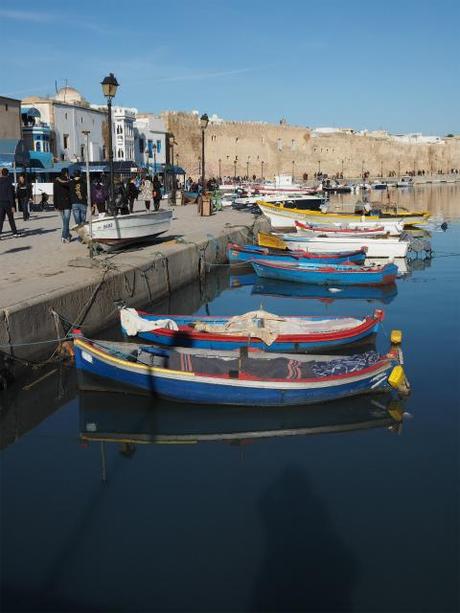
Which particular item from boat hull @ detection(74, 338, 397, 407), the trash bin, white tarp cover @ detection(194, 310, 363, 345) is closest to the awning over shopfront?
the trash bin

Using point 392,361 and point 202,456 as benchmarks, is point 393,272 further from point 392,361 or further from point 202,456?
point 202,456

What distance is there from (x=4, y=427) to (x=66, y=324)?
102 inches

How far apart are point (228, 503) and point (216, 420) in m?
2.06

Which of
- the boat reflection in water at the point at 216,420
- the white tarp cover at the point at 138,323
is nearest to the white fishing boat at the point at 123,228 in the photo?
the white tarp cover at the point at 138,323

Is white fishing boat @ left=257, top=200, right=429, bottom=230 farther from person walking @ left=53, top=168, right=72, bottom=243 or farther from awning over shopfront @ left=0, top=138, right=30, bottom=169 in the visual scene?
person walking @ left=53, top=168, right=72, bottom=243

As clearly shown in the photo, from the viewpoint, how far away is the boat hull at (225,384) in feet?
27.2

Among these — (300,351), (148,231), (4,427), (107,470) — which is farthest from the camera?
(148,231)

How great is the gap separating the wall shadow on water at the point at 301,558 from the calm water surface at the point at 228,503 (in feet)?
0.05

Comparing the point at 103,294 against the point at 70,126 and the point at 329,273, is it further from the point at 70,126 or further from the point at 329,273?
the point at 70,126

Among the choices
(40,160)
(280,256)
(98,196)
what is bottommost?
(280,256)

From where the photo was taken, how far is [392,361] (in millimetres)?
8797

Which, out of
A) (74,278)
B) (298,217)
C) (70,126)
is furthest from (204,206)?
(70,126)

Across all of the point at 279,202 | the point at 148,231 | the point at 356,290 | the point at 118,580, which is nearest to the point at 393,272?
the point at 356,290

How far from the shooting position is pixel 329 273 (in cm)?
1719
